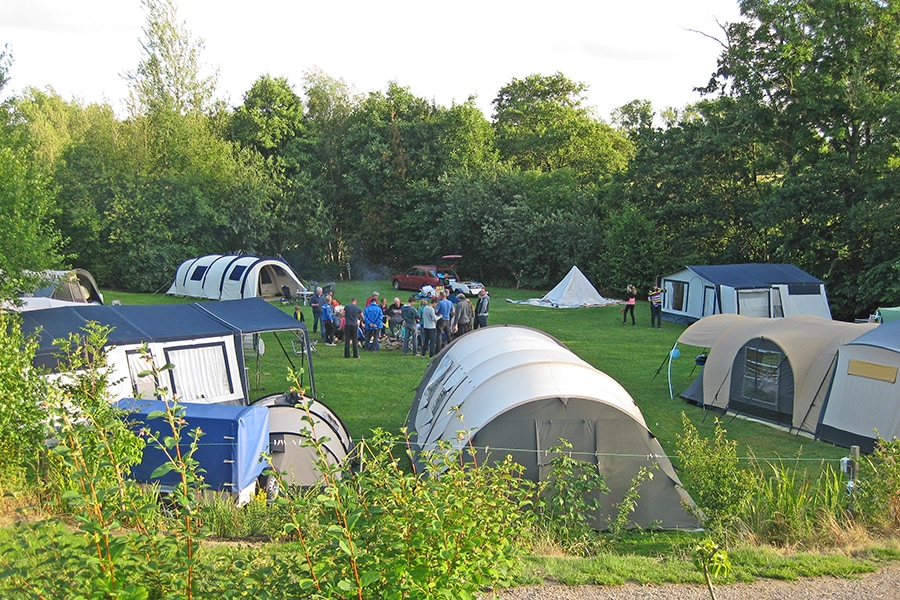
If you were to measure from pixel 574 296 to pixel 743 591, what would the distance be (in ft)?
68.5

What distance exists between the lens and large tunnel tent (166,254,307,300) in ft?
83.8

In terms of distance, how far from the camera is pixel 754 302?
2070 centimetres

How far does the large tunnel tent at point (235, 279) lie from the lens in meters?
25.5

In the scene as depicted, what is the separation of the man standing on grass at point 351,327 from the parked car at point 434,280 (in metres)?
10.4

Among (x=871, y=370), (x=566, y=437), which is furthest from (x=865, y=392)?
(x=566, y=437)

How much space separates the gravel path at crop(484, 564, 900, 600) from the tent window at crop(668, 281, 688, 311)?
1751cm

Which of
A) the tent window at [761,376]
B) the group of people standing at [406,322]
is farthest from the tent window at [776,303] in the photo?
the tent window at [761,376]

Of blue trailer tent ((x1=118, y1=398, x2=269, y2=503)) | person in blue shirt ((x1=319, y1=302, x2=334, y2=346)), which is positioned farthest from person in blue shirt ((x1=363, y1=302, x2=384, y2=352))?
blue trailer tent ((x1=118, y1=398, x2=269, y2=503))

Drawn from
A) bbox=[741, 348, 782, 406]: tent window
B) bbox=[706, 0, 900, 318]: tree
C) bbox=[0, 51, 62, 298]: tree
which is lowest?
bbox=[741, 348, 782, 406]: tent window

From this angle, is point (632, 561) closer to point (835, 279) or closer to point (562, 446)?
point (562, 446)

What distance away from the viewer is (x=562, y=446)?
24.1 ft

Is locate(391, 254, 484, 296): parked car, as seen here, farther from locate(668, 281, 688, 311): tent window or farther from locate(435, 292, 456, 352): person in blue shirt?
locate(435, 292, 456, 352): person in blue shirt

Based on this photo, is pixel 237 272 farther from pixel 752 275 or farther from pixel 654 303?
pixel 752 275

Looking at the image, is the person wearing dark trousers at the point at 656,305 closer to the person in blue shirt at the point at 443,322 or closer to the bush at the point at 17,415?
the person in blue shirt at the point at 443,322
